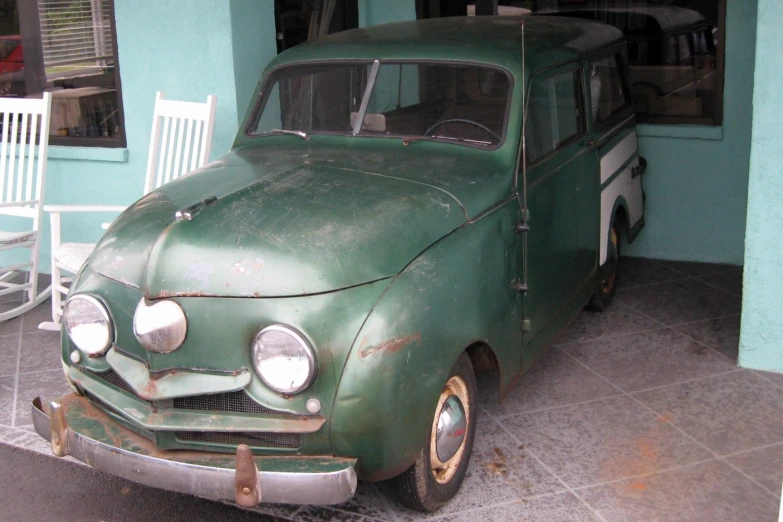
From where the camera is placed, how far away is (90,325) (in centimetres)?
333

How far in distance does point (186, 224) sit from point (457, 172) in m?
1.20

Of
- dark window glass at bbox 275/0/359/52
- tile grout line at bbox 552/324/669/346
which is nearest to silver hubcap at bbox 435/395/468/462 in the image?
tile grout line at bbox 552/324/669/346

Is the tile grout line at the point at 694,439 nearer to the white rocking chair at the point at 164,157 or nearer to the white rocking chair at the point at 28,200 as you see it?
the white rocking chair at the point at 164,157

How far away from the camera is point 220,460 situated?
306 centimetres

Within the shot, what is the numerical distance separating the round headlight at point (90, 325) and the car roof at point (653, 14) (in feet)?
15.3

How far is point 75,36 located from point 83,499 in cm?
396

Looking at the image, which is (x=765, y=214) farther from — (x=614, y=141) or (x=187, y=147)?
(x=187, y=147)

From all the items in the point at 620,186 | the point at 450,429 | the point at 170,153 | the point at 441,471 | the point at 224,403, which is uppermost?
the point at 170,153

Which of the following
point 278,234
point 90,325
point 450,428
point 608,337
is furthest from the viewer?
point 608,337

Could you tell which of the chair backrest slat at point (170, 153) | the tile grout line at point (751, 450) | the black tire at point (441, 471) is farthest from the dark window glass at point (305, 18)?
the tile grout line at point (751, 450)

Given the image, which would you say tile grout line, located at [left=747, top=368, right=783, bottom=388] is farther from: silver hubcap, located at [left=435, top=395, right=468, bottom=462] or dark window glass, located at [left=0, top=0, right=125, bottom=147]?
dark window glass, located at [left=0, top=0, right=125, bottom=147]

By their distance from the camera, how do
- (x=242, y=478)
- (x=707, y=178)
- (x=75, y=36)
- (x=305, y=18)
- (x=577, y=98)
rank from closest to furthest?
(x=242, y=478)
(x=577, y=98)
(x=707, y=178)
(x=75, y=36)
(x=305, y=18)

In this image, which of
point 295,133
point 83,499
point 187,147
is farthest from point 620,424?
point 187,147

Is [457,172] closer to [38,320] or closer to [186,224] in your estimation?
[186,224]
